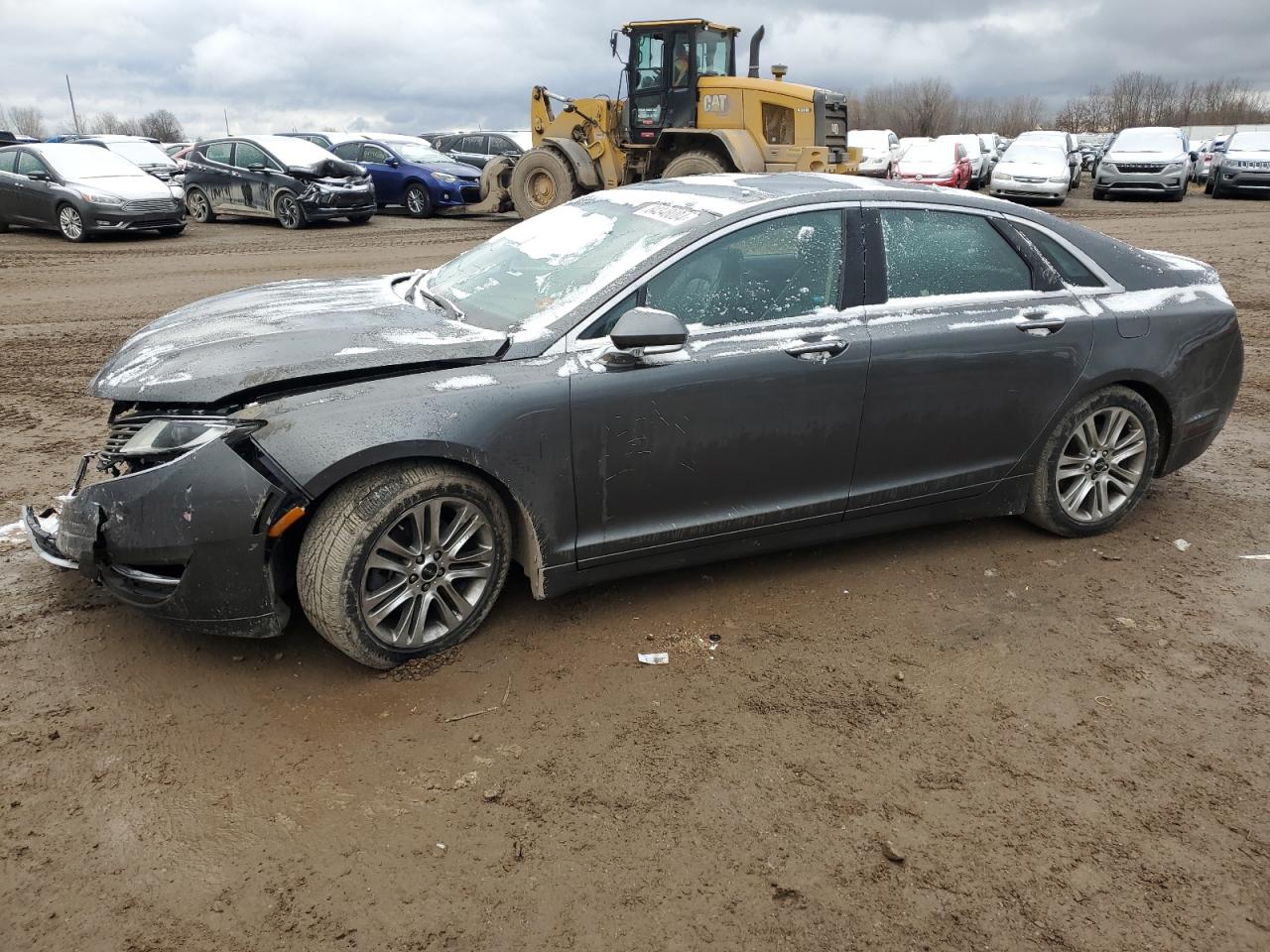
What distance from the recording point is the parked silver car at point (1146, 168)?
77.9 ft

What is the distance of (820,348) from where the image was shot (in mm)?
3893

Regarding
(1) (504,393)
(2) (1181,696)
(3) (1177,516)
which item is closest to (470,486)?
(1) (504,393)

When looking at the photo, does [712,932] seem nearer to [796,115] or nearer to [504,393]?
[504,393]

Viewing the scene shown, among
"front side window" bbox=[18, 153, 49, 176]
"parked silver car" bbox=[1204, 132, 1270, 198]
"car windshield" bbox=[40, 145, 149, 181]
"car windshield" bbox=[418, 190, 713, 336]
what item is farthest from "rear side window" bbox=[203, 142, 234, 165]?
"parked silver car" bbox=[1204, 132, 1270, 198]

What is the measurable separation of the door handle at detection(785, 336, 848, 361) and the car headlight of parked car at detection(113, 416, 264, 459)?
1.97 metres

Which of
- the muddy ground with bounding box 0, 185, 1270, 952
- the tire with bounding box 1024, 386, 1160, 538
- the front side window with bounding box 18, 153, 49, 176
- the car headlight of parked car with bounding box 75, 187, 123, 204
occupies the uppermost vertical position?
the front side window with bounding box 18, 153, 49, 176

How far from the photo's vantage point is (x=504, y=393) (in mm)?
3449

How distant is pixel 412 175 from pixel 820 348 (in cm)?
1770

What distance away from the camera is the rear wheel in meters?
19.9

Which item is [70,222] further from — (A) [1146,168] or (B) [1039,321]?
(A) [1146,168]

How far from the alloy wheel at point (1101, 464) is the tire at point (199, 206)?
17602 millimetres

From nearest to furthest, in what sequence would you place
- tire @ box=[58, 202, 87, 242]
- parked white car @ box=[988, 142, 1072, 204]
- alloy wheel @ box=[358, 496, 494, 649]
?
alloy wheel @ box=[358, 496, 494, 649] < tire @ box=[58, 202, 87, 242] < parked white car @ box=[988, 142, 1072, 204]

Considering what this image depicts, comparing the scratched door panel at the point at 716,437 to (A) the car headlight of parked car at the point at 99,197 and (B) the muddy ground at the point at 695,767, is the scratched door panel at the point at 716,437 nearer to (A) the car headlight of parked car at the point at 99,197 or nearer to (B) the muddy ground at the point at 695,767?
(B) the muddy ground at the point at 695,767

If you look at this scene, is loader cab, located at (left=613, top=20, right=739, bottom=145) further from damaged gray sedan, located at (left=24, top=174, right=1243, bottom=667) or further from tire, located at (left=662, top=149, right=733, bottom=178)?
damaged gray sedan, located at (left=24, top=174, right=1243, bottom=667)
